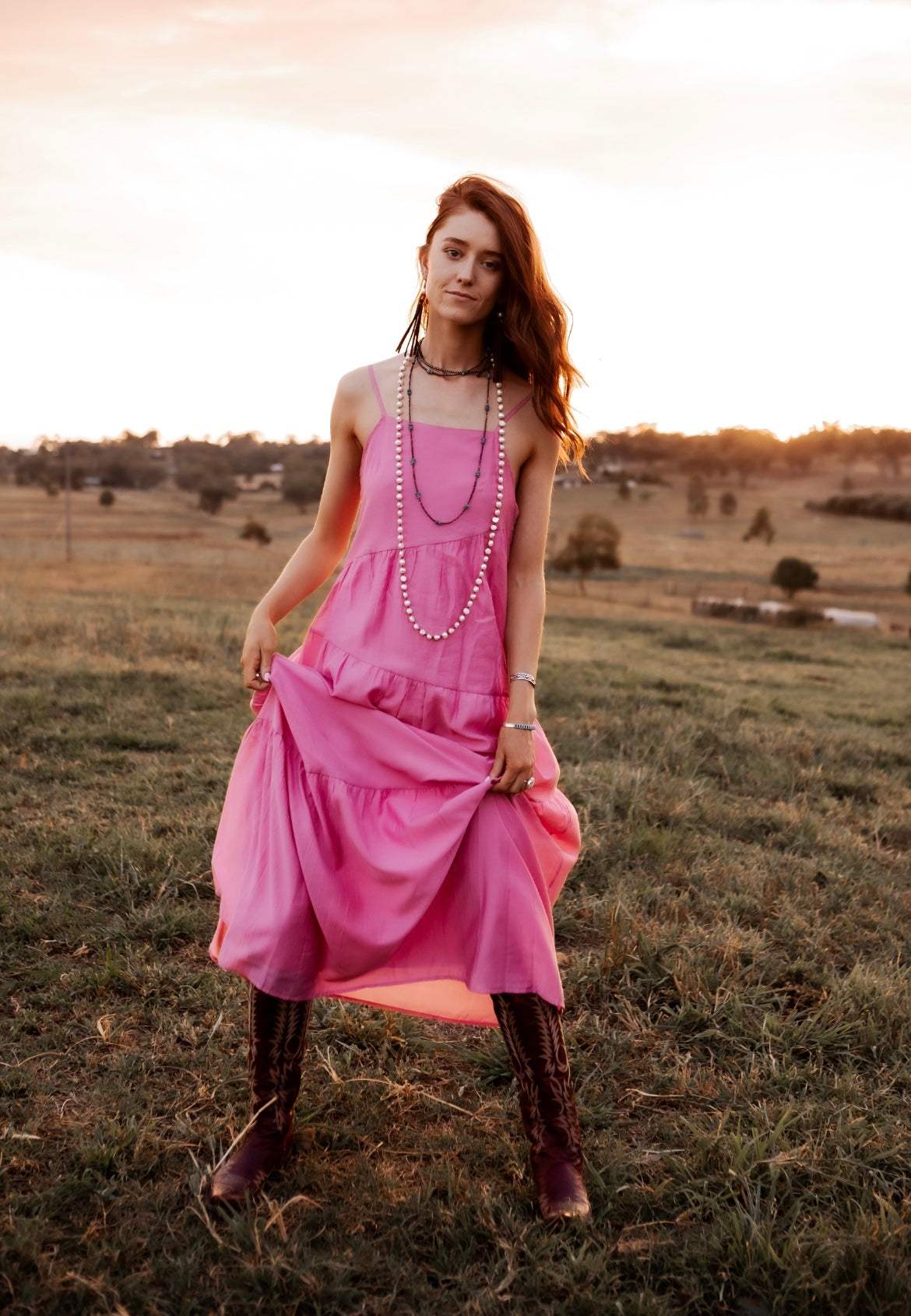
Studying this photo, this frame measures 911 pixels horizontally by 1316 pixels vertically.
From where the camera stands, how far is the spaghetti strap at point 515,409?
265 centimetres

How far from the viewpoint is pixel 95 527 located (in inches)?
2437

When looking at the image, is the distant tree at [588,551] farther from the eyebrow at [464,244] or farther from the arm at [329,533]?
the eyebrow at [464,244]

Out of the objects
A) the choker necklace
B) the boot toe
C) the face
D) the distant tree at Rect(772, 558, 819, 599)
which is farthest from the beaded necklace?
the distant tree at Rect(772, 558, 819, 599)

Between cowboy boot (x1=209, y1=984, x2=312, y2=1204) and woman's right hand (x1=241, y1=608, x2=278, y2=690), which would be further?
woman's right hand (x1=241, y1=608, x2=278, y2=690)

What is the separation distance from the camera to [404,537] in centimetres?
258

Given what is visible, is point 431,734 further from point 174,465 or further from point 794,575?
point 174,465

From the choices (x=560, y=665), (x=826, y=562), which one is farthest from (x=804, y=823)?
(x=826, y=562)

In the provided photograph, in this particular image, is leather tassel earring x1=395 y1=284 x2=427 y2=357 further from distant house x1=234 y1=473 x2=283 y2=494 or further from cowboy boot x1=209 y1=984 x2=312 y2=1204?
distant house x1=234 y1=473 x2=283 y2=494

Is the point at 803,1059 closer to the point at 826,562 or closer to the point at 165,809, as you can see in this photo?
the point at 165,809

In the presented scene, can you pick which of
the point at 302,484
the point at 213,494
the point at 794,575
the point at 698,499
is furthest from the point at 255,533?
the point at 794,575

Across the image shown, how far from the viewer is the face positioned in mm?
2562

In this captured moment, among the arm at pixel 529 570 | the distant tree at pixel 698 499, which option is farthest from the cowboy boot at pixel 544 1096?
the distant tree at pixel 698 499

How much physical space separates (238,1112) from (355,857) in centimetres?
91

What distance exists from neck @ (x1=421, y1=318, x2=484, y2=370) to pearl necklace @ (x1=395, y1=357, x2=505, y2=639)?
157 millimetres
